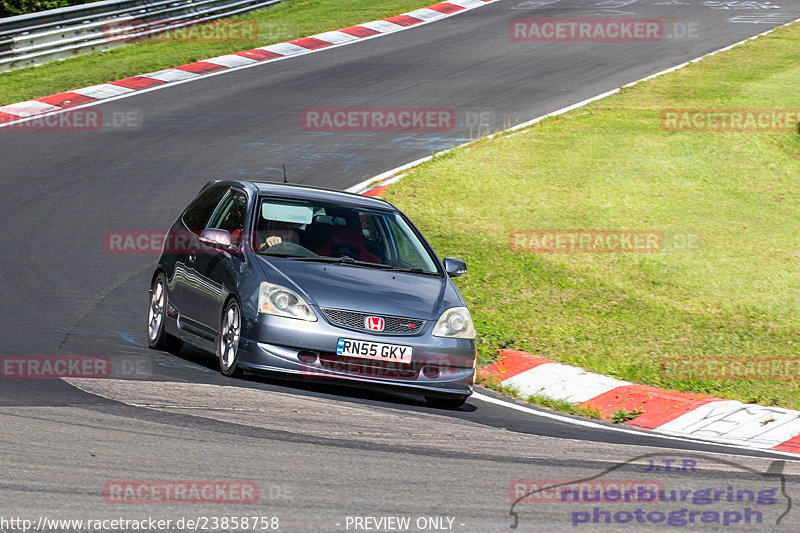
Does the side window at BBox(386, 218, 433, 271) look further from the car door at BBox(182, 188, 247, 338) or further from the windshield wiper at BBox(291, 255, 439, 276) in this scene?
the car door at BBox(182, 188, 247, 338)

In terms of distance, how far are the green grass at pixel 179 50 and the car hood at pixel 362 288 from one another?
1349 cm

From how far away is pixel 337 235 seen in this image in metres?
9.57

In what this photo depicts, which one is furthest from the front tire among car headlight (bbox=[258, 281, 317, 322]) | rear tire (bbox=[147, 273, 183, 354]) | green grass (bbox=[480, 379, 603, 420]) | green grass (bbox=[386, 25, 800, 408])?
green grass (bbox=[386, 25, 800, 408])

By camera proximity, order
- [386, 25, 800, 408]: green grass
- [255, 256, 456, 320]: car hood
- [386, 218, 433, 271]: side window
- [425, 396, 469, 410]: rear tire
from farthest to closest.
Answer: [386, 25, 800, 408]: green grass → [386, 218, 433, 271]: side window → [425, 396, 469, 410]: rear tire → [255, 256, 456, 320]: car hood

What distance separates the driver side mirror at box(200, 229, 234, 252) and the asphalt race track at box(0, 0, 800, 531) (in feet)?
3.30

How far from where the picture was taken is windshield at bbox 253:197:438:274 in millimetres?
9328

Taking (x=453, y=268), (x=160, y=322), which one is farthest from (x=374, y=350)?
(x=160, y=322)

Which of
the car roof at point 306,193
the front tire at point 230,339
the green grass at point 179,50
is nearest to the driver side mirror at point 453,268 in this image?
the car roof at point 306,193

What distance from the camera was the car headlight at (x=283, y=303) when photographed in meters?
8.42

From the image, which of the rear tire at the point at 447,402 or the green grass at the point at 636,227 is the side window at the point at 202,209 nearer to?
the rear tire at the point at 447,402

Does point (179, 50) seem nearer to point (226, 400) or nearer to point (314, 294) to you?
point (314, 294)

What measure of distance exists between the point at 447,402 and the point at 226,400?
2.01 metres

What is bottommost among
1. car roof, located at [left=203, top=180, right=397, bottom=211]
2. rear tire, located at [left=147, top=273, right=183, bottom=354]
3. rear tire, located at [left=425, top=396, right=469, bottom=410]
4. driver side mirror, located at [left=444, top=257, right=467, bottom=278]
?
rear tire, located at [left=425, top=396, right=469, bottom=410]

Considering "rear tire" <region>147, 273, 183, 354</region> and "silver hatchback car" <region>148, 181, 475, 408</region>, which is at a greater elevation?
"silver hatchback car" <region>148, 181, 475, 408</region>
